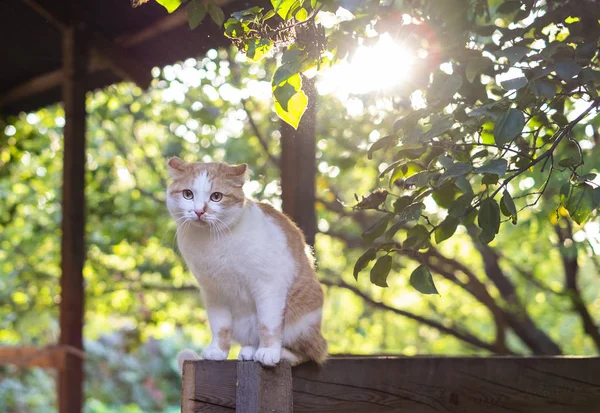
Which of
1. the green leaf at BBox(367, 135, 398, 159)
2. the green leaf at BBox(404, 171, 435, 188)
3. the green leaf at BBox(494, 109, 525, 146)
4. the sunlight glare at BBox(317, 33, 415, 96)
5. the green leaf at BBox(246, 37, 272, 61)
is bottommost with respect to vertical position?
the green leaf at BBox(404, 171, 435, 188)

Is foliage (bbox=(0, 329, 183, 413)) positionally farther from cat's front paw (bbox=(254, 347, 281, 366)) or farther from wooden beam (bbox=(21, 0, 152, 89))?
cat's front paw (bbox=(254, 347, 281, 366))

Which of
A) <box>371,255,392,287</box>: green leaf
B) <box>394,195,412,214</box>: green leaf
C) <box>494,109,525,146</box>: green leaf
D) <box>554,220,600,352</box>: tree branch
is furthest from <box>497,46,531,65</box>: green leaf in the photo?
<box>554,220,600,352</box>: tree branch

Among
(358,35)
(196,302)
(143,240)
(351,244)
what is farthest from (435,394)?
(196,302)

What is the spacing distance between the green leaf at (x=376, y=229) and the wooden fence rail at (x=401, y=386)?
30 centimetres

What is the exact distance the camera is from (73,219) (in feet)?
9.58

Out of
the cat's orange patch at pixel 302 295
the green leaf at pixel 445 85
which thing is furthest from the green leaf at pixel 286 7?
the cat's orange patch at pixel 302 295

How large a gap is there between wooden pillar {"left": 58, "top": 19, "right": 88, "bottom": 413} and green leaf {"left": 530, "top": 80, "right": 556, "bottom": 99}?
209 cm

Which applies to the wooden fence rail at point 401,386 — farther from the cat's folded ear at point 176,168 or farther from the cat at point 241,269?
the cat's folded ear at point 176,168

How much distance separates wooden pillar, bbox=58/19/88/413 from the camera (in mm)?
2832

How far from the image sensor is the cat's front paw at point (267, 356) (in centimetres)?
129

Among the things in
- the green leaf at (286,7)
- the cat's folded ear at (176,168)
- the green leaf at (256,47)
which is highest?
the green leaf at (286,7)

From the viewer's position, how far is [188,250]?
1425 mm

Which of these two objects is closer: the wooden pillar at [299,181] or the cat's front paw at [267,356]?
the cat's front paw at [267,356]

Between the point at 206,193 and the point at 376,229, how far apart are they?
0.35m
